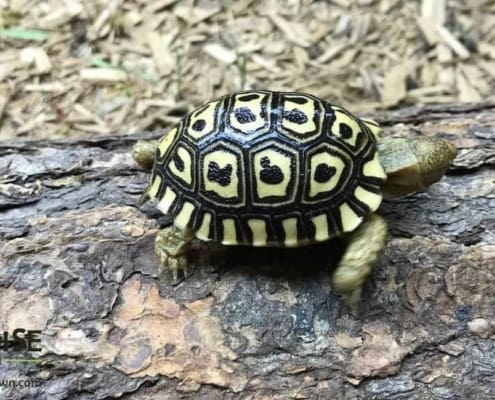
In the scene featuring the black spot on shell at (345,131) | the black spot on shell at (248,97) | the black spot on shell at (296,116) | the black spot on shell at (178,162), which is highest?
the black spot on shell at (248,97)

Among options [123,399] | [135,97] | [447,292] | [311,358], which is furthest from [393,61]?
[123,399]

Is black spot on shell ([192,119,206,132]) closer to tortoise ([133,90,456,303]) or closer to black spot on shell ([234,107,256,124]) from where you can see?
tortoise ([133,90,456,303])

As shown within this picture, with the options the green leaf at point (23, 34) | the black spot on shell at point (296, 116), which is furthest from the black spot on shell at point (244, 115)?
the green leaf at point (23, 34)

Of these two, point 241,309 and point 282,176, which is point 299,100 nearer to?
point 282,176

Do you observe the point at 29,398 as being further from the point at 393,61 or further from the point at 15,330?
the point at 393,61

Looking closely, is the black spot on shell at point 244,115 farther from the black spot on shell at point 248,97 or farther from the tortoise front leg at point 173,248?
the tortoise front leg at point 173,248

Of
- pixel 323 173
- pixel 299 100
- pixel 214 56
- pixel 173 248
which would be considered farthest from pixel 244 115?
pixel 214 56

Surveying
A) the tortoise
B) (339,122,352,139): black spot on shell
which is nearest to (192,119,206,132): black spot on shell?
the tortoise

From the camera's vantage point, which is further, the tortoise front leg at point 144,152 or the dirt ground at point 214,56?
the dirt ground at point 214,56
